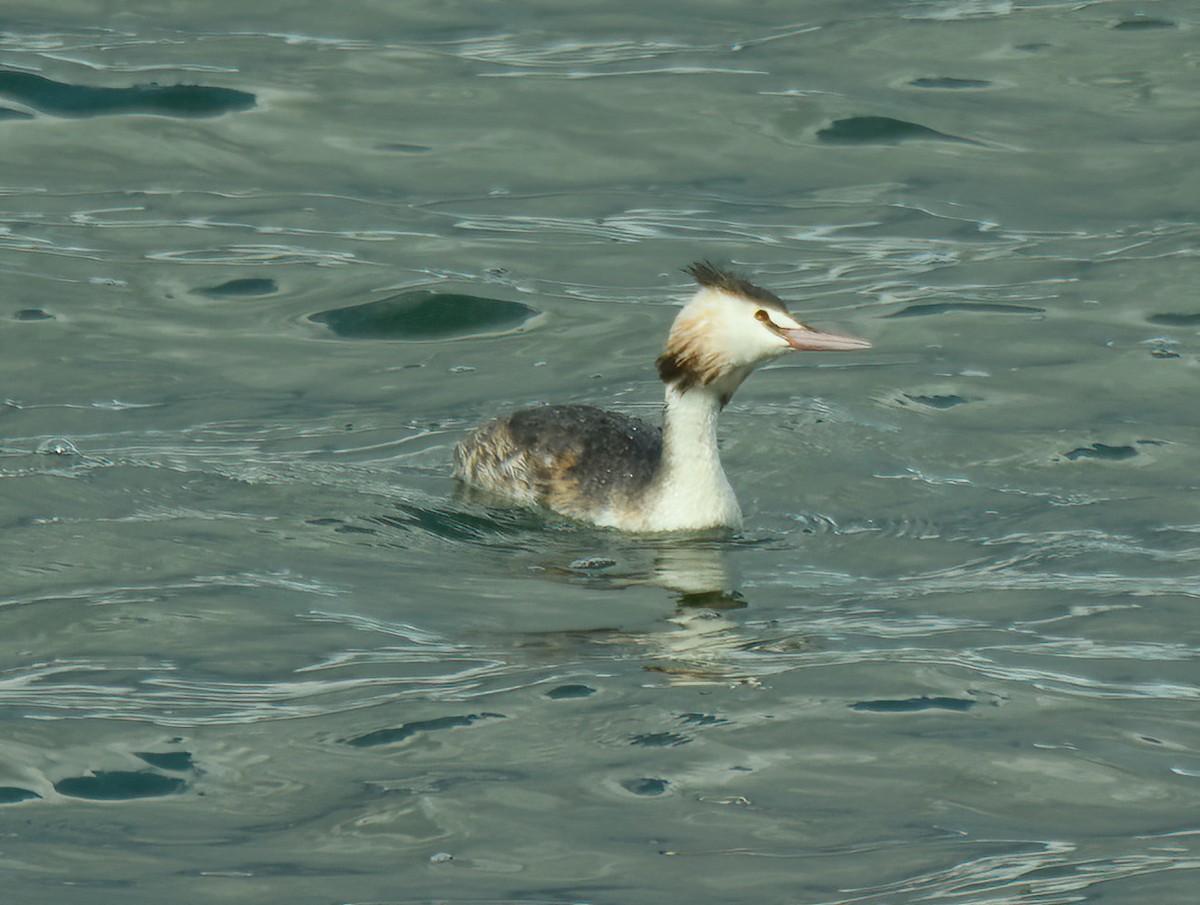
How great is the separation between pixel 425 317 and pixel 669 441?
340cm

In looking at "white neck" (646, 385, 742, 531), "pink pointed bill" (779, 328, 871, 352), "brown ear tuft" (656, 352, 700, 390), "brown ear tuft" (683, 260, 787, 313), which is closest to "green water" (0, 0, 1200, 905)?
"white neck" (646, 385, 742, 531)

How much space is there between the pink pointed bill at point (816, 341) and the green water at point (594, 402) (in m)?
0.91

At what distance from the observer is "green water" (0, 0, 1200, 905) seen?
6461 millimetres

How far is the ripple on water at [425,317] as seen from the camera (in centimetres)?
1256

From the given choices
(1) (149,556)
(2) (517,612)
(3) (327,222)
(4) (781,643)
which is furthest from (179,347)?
(4) (781,643)

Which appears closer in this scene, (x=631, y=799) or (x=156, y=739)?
(x=631, y=799)

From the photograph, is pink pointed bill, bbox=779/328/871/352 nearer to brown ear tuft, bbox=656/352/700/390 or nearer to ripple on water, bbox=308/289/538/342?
brown ear tuft, bbox=656/352/700/390

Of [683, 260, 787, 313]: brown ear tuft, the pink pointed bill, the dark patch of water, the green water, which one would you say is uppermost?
the dark patch of water

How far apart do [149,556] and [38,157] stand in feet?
22.5

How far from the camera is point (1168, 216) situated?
14.1m

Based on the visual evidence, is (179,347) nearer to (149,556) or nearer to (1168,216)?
(149,556)

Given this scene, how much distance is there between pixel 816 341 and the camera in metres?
9.13

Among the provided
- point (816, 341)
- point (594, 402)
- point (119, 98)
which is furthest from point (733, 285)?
point (119, 98)

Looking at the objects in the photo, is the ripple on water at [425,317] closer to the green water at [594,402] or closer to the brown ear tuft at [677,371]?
the green water at [594,402]
